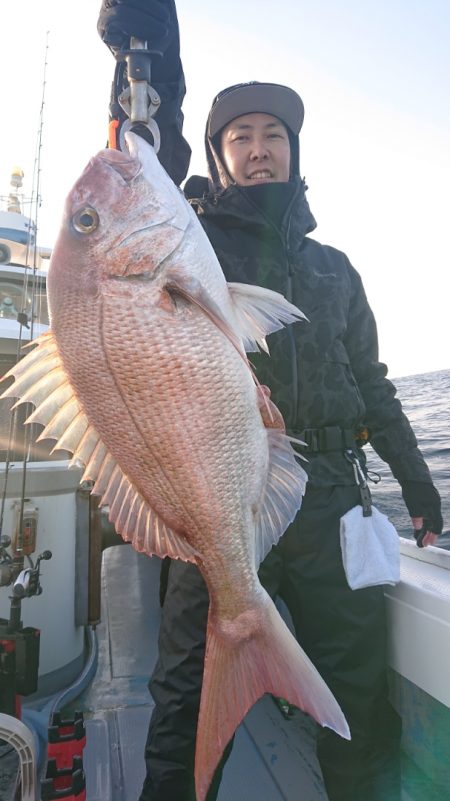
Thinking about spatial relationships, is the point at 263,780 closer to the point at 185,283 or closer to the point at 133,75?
the point at 185,283

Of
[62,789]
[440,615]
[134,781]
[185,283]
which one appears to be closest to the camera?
[185,283]

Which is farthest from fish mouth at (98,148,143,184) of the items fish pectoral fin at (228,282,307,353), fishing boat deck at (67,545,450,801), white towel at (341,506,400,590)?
fishing boat deck at (67,545,450,801)

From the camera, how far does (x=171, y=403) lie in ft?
4.52

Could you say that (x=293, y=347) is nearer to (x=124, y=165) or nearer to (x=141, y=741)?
(x=124, y=165)

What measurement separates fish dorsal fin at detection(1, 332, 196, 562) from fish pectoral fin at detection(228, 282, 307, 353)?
544 millimetres

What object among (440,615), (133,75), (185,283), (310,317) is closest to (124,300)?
(185,283)

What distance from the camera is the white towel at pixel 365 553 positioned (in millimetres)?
1908

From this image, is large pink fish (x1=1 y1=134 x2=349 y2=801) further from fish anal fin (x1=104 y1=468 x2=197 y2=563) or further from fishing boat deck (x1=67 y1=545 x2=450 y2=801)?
fishing boat deck (x1=67 y1=545 x2=450 y2=801)

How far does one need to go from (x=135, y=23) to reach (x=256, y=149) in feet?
2.23

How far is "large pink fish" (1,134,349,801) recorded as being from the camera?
138cm

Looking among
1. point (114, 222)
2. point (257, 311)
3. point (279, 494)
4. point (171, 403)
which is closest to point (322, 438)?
point (279, 494)

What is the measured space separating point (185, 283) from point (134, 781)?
7.71 ft

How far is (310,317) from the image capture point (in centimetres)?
209

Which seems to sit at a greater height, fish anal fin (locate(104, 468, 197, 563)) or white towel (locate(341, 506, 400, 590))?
fish anal fin (locate(104, 468, 197, 563))
